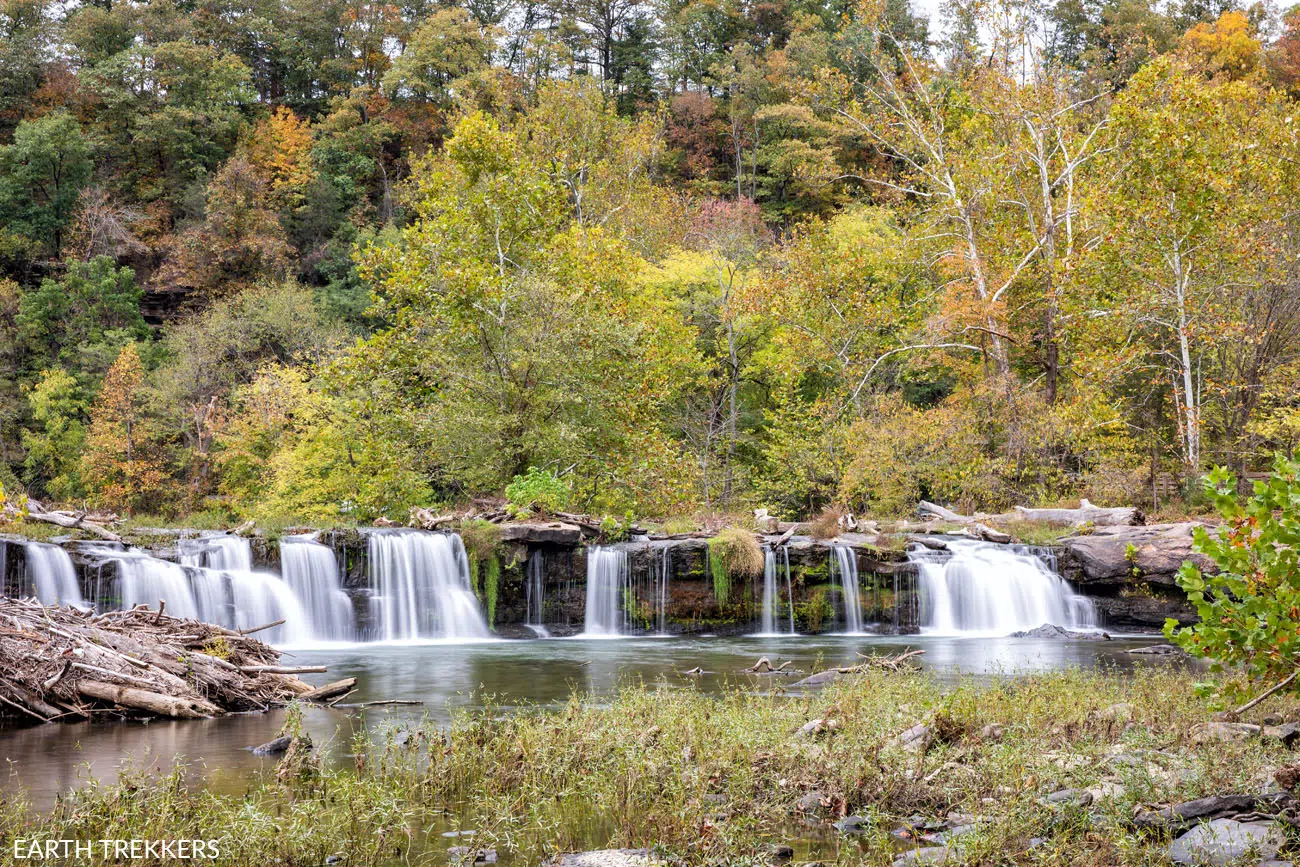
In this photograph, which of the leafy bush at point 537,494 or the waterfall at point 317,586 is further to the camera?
the leafy bush at point 537,494

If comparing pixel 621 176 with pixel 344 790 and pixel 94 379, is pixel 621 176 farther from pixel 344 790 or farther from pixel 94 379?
pixel 344 790

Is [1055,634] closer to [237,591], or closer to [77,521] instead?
[237,591]

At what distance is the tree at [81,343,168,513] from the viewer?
32.8 meters

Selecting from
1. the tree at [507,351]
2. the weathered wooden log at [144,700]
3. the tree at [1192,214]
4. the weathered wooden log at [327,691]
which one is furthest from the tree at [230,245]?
the weathered wooden log at [144,700]

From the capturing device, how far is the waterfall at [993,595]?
2042 centimetres

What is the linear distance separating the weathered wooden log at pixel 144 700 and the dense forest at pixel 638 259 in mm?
12615

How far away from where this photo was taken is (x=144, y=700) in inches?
380

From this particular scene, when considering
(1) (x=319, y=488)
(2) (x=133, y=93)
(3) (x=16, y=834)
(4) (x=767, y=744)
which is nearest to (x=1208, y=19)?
(1) (x=319, y=488)

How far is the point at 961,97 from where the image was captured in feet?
90.0

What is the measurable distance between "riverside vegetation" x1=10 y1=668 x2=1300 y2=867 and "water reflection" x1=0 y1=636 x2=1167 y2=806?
0.88 metres

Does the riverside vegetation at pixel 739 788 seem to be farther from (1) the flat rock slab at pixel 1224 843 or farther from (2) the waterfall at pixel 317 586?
(2) the waterfall at pixel 317 586

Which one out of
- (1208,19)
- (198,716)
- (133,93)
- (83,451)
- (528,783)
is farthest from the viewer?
(1208,19)

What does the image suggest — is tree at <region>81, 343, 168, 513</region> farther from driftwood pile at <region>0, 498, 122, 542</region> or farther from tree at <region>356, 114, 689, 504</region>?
driftwood pile at <region>0, 498, 122, 542</region>

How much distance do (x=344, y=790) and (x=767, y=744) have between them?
2.91m
